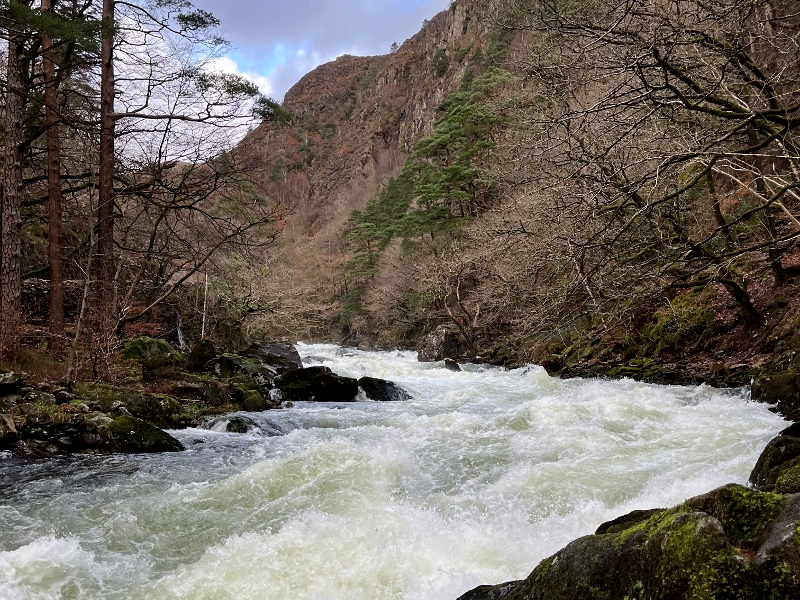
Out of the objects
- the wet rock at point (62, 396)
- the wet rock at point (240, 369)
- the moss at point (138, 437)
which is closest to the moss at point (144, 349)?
the wet rock at point (240, 369)

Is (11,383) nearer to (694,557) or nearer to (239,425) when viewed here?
(239,425)

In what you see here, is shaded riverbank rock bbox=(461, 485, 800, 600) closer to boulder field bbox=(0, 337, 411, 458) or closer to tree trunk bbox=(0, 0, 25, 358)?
boulder field bbox=(0, 337, 411, 458)

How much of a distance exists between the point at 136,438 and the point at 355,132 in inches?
4192

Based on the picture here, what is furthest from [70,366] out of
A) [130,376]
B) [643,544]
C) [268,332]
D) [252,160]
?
[268,332]

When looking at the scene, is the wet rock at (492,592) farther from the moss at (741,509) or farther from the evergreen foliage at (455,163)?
the evergreen foliage at (455,163)

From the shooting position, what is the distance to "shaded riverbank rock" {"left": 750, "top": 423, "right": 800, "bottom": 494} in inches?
128

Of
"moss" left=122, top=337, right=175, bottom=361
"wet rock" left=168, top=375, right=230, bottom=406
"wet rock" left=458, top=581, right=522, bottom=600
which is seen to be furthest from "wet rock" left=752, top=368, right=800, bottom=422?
"moss" left=122, top=337, right=175, bottom=361

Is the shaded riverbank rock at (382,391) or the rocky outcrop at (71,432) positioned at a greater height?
the rocky outcrop at (71,432)

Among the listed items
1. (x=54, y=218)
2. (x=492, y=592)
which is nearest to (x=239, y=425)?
(x=54, y=218)

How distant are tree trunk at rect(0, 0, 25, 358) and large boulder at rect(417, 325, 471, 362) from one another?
17212 mm

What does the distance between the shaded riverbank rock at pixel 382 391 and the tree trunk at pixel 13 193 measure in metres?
7.43

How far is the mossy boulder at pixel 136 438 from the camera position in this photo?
791cm

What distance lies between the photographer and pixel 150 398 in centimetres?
950

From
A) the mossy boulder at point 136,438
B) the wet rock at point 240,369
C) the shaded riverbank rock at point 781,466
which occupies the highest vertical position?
the shaded riverbank rock at point 781,466
